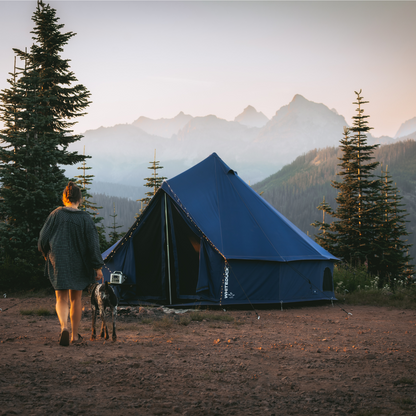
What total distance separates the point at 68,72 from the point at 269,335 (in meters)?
13.5

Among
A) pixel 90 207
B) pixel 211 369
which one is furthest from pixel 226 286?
pixel 90 207

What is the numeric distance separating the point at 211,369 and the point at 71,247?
7.47 feet

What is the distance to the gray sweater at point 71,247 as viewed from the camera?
15.5 feet

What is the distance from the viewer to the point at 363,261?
20.5 metres

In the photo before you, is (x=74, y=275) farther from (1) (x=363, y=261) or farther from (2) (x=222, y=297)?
(1) (x=363, y=261)

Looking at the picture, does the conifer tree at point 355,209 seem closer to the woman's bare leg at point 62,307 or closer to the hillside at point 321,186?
the woman's bare leg at point 62,307

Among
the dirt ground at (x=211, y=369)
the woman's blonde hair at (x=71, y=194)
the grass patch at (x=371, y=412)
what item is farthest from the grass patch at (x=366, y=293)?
the woman's blonde hair at (x=71, y=194)

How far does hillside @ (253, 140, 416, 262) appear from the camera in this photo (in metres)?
91.6

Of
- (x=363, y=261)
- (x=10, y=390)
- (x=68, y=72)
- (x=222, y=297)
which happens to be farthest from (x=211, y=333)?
(x=363, y=261)

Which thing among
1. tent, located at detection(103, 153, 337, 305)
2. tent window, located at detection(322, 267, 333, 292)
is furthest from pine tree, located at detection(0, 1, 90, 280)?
tent window, located at detection(322, 267, 333, 292)

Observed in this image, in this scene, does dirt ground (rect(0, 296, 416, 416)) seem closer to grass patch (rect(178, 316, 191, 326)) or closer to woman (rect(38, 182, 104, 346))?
grass patch (rect(178, 316, 191, 326))

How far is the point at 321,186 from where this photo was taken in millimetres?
107000

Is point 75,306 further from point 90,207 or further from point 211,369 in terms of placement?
point 90,207

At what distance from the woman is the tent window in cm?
635
